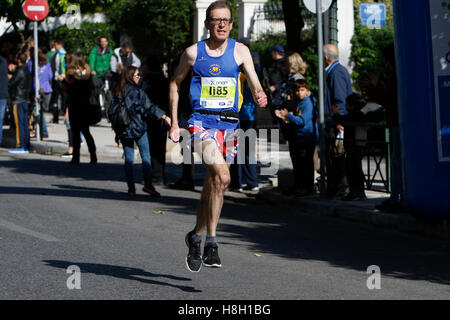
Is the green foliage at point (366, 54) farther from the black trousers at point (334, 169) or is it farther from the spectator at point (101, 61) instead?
the black trousers at point (334, 169)

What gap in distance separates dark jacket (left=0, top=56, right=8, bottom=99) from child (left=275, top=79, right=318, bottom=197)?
8718mm

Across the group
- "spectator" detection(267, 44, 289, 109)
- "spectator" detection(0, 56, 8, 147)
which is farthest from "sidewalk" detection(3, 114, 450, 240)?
"spectator" detection(0, 56, 8, 147)

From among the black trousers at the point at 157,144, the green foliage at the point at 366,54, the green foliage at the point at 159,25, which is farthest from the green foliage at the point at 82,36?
the black trousers at the point at 157,144

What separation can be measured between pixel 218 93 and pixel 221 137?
34 cm

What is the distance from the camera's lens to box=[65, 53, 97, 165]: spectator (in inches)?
653

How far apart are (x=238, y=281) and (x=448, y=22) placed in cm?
379

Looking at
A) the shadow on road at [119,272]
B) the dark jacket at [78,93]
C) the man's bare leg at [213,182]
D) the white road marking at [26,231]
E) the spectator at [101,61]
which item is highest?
the spectator at [101,61]

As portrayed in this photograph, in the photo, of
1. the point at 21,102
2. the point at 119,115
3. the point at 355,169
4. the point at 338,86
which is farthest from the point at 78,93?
the point at 355,169

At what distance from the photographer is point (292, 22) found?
52.2ft

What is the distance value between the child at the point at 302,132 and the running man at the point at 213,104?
4.98m

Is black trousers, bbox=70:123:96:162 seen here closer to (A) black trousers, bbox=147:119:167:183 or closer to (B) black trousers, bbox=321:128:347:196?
(A) black trousers, bbox=147:119:167:183

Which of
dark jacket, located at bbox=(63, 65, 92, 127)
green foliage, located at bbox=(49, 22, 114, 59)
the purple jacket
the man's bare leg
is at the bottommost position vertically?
the man's bare leg

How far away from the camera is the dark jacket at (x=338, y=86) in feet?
41.7

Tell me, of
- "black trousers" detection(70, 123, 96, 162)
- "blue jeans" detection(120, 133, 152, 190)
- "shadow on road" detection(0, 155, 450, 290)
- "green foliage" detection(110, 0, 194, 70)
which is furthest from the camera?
"green foliage" detection(110, 0, 194, 70)
